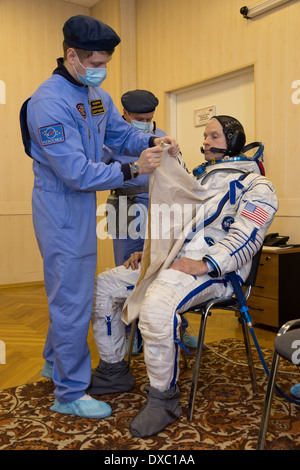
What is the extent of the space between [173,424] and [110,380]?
469mm

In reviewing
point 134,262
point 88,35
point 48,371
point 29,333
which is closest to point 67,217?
point 134,262

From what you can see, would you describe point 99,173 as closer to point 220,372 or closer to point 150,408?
point 150,408

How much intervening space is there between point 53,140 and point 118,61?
4.23m

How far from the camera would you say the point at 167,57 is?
5172 millimetres

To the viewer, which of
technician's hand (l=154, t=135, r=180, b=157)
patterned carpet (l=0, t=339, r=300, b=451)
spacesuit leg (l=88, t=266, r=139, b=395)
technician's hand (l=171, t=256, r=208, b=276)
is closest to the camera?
patterned carpet (l=0, t=339, r=300, b=451)

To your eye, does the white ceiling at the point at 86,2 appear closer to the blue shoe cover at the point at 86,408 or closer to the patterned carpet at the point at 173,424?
the patterned carpet at the point at 173,424

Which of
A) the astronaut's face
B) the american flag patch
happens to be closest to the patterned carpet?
the american flag patch

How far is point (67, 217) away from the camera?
192 cm

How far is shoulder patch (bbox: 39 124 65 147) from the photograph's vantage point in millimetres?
1806

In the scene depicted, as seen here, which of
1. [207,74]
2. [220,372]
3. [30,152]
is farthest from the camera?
[207,74]

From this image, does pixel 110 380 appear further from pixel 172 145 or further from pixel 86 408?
pixel 172 145

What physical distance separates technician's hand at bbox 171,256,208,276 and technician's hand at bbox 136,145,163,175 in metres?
0.44

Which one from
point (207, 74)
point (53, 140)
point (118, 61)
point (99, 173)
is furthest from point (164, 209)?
point (118, 61)

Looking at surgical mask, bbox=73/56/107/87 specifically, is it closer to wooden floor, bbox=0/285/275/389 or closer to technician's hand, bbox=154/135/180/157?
technician's hand, bbox=154/135/180/157
